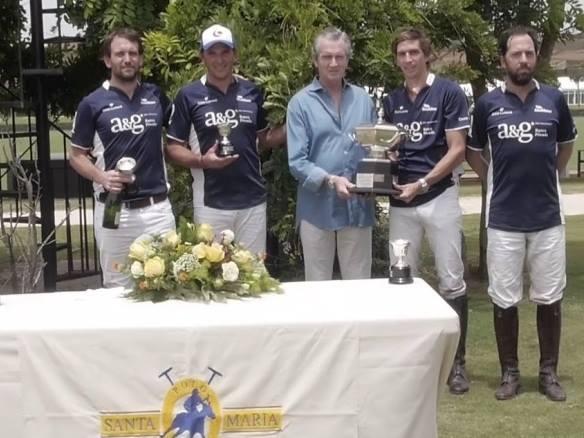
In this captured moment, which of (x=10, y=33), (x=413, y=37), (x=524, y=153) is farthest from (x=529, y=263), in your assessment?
(x=10, y=33)

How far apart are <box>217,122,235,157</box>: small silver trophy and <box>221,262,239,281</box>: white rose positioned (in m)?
1.42

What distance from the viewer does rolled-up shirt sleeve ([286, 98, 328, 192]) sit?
5.66m

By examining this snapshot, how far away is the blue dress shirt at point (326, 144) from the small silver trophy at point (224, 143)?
1.01ft

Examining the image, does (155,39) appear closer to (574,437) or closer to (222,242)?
(222,242)

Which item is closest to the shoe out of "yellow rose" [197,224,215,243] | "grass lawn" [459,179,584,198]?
"yellow rose" [197,224,215,243]

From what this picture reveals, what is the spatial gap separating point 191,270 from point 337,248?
6.07ft

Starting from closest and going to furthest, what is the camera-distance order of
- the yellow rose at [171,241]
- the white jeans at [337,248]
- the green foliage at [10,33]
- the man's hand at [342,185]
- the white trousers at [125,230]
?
the yellow rose at [171,241] → the man's hand at [342,185] → the white trousers at [125,230] → the white jeans at [337,248] → the green foliage at [10,33]

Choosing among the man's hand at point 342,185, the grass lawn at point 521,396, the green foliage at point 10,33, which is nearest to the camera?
the grass lawn at point 521,396

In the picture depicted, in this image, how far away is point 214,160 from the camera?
568cm

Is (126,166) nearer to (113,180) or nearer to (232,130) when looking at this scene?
(113,180)

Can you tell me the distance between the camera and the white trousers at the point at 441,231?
229 inches

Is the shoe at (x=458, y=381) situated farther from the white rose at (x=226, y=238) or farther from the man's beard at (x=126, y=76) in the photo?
the man's beard at (x=126, y=76)

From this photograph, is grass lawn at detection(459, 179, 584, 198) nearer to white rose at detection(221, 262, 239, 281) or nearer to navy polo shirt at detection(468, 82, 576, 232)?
navy polo shirt at detection(468, 82, 576, 232)

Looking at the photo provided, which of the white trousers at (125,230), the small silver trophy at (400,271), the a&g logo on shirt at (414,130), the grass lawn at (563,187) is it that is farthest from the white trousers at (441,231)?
the grass lawn at (563,187)
